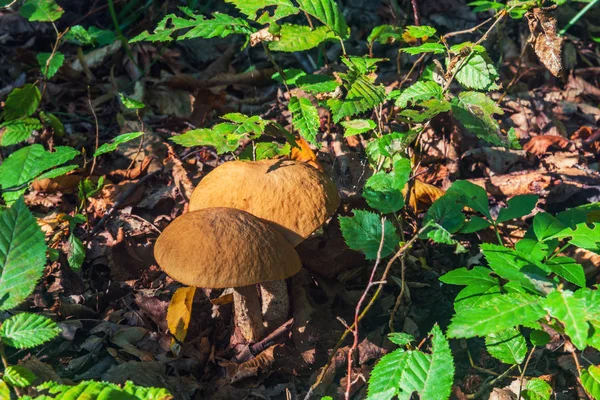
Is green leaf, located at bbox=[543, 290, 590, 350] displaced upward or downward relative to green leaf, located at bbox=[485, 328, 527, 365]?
upward

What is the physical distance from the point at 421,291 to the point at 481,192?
0.83m

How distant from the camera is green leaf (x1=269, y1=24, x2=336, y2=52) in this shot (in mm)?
2783

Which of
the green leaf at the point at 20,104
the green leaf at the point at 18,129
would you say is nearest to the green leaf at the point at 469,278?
the green leaf at the point at 18,129

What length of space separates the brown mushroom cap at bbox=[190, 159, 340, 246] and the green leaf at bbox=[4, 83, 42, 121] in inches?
60.3

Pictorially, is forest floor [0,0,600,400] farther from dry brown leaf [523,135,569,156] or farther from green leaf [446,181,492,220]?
green leaf [446,181,492,220]

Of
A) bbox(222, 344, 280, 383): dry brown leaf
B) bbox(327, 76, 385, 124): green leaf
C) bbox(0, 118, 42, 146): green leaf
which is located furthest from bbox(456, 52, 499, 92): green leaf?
bbox(0, 118, 42, 146): green leaf

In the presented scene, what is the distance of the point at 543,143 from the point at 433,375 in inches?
114

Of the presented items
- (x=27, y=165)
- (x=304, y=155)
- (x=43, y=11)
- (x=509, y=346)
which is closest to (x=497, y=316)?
(x=509, y=346)

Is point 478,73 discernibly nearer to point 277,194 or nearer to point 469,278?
point 469,278

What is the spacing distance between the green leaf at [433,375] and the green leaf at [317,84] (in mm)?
1403

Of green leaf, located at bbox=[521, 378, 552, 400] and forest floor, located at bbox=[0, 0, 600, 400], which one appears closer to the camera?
green leaf, located at bbox=[521, 378, 552, 400]

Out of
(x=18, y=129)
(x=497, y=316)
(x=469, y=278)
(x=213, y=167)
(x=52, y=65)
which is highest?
(x=52, y=65)

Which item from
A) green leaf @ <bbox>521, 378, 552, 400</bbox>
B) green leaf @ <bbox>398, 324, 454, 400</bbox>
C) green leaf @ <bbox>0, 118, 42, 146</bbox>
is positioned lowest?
green leaf @ <bbox>521, 378, 552, 400</bbox>

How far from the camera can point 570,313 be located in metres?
1.78
